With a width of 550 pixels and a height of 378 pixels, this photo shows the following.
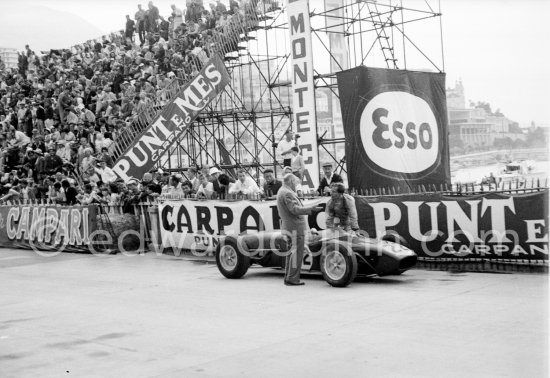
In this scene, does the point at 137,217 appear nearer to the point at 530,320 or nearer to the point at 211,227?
the point at 211,227

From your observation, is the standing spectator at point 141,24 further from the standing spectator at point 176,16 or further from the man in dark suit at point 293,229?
the man in dark suit at point 293,229

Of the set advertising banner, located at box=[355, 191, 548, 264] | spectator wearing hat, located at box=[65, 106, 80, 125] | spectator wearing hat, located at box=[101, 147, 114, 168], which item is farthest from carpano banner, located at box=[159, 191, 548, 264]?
spectator wearing hat, located at box=[65, 106, 80, 125]

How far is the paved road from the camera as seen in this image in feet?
22.1

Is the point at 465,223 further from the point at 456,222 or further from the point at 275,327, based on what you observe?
the point at 275,327

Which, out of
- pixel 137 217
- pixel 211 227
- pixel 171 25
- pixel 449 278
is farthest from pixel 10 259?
pixel 171 25

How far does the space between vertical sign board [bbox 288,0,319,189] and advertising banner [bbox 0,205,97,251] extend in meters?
5.71

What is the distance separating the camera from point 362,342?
295 inches

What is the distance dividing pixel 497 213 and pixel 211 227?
652 centimetres

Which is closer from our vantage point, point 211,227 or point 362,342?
point 362,342

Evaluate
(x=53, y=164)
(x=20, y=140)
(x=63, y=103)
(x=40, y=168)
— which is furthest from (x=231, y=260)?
(x=20, y=140)

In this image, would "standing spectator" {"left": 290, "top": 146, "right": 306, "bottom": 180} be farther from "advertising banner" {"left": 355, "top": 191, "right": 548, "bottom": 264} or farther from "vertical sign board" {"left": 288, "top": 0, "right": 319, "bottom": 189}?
"advertising banner" {"left": 355, "top": 191, "right": 548, "bottom": 264}

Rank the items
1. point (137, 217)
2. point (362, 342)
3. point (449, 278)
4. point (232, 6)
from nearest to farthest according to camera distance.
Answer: point (362, 342), point (449, 278), point (137, 217), point (232, 6)

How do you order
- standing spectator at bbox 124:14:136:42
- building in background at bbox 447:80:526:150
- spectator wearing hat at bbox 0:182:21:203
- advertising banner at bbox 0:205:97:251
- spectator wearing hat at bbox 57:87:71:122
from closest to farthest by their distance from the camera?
building in background at bbox 447:80:526:150 < advertising banner at bbox 0:205:97:251 < spectator wearing hat at bbox 0:182:21:203 < spectator wearing hat at bbox 57:87:71:122 < standing spectator at bbox 124:14:136:42

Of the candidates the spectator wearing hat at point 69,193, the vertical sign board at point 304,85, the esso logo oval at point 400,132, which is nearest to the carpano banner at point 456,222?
the esso logo oval at point 400,132
